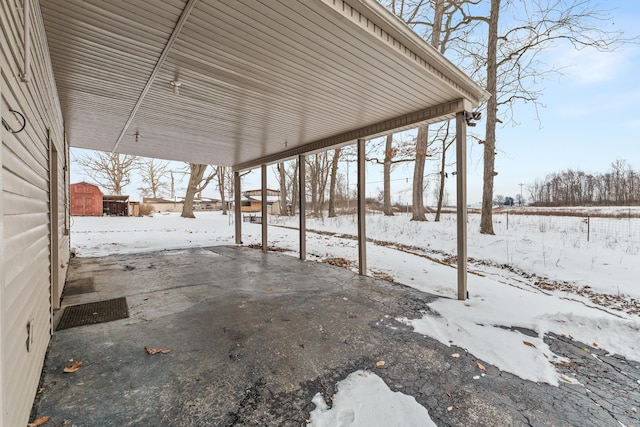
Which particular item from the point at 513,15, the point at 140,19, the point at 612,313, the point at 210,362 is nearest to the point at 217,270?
the point at 210,362

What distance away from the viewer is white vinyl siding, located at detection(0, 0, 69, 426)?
4.12 feet

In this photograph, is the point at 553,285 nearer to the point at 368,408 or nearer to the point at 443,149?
the point at 368,408

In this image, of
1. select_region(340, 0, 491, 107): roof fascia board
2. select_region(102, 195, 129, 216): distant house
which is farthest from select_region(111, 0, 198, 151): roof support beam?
select_region(102, 195, 129, 216): distant house

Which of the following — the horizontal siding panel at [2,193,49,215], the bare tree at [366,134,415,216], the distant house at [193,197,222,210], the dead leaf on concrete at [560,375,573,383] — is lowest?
the dead leaf on concrete at [560,375,573,383]

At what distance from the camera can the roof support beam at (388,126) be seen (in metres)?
3.87

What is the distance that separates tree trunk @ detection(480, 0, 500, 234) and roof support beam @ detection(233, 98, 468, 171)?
5070mm

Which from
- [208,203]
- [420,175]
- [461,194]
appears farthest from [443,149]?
[208,203]

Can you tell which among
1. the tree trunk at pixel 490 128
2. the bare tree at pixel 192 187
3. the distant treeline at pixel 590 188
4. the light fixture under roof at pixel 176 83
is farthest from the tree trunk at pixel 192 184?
the distant treeline at pixel 590 188

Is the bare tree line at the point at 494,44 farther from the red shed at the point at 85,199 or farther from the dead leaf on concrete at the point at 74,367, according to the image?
the red shed at the point at 85,199

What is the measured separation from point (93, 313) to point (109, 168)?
24546 millimetres

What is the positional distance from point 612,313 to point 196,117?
6.33m

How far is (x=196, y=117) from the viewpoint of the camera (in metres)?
4.60

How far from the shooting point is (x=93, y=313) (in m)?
3.33

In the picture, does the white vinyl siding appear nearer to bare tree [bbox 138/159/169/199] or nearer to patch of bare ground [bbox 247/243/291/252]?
patch of bare ground [bbox 247/243/291/252]
